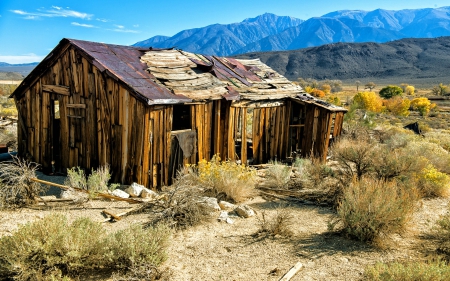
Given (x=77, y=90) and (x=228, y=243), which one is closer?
(x=228, y=243)

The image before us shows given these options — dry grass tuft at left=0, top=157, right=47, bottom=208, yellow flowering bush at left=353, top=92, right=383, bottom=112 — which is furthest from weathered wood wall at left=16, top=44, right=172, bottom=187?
yellow flowering bush at left=353, top=92, right=383, bottom=112

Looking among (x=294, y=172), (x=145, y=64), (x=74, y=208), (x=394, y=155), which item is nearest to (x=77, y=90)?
(x=145, y=64)

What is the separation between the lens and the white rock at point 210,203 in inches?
267

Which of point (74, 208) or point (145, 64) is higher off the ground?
point (145, 64)

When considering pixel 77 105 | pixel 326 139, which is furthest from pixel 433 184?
pixel 77 105

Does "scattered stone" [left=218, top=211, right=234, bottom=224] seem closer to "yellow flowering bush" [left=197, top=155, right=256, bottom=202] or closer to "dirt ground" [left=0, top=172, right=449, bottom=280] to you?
"dirt ground" [left=0, top=172, right=449, bottom=280]

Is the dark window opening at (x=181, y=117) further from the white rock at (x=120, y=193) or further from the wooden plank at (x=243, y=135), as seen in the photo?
the white rock at (x=120, y=193)

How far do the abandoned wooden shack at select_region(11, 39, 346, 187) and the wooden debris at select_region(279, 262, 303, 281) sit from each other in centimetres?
431

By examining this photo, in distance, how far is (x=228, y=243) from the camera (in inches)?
225

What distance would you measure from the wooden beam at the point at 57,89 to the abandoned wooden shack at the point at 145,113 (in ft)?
0.08

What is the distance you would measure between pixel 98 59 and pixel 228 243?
5215 mm

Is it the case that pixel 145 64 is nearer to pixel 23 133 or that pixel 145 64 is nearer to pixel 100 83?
pixel 100 83

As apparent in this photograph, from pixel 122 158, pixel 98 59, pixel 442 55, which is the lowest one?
pixel 122 158

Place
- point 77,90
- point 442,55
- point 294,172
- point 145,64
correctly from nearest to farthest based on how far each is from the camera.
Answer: point 77,90 < point 145,64 < point 294,172 < point 442,55
